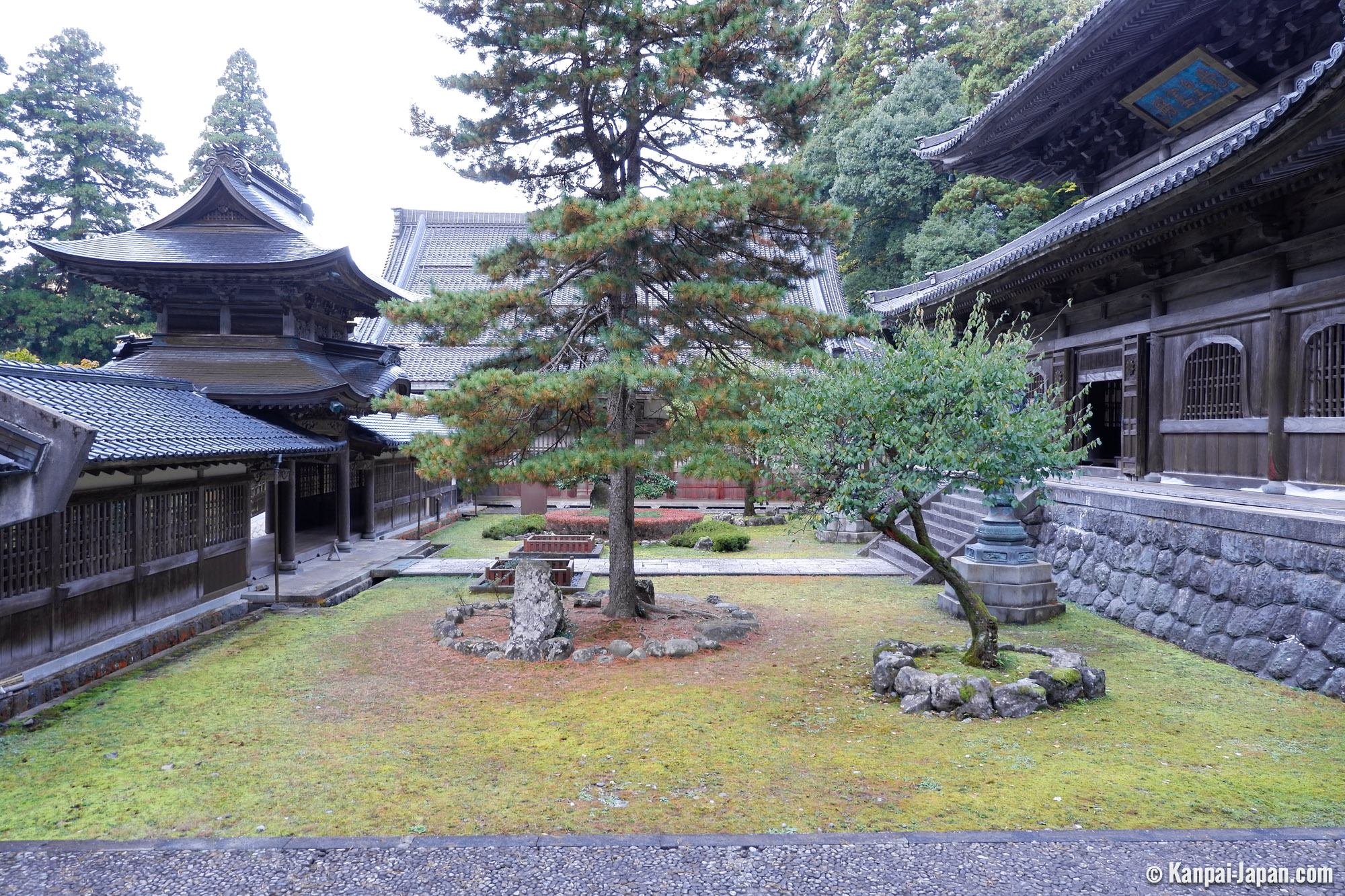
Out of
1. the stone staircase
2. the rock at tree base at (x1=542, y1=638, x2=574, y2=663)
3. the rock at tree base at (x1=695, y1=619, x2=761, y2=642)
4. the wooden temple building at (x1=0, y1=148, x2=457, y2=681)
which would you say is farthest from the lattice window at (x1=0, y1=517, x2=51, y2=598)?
the stone staircase

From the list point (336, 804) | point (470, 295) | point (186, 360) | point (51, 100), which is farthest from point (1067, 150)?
point (51, 100)

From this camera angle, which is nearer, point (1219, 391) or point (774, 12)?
point (774, 12)

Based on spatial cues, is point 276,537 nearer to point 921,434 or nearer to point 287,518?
point 287,518

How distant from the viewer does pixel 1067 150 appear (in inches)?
612

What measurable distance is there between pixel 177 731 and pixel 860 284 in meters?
30.6

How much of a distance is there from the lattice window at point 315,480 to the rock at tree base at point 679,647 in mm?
14027

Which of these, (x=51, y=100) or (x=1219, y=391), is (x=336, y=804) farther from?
(x=51, y=100)

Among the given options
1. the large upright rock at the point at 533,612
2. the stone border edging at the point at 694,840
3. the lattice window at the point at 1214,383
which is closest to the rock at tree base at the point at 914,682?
the stone border edging at the point at 694,840

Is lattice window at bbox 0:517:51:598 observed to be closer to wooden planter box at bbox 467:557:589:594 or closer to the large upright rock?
the large upright rock

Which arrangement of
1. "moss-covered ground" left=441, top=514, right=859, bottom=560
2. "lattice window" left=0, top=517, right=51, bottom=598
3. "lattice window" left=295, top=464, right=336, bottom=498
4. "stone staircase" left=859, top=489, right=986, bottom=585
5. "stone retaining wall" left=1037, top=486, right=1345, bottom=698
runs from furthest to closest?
"lattice window" left=295, top=464, right=336, bottom=498 < "moss-covered ground" left=441, top=514, right=859, bottom=560 < "stone staircase" left=859, top=489, right=986, bottom=585 < "lattice window" left=0, top=517, right=51, bottom=598 < "stone retaining wall" left=1037, top=486, right=1345, bottom=698

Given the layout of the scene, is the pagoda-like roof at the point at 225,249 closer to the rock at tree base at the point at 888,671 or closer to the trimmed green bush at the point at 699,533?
the trimmed green bush at the point at 699,533

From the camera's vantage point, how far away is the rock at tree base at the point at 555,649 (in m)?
8.91

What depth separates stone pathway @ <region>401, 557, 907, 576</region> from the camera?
14.9 m

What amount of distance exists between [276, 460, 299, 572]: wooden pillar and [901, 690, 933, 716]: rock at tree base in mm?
11671
